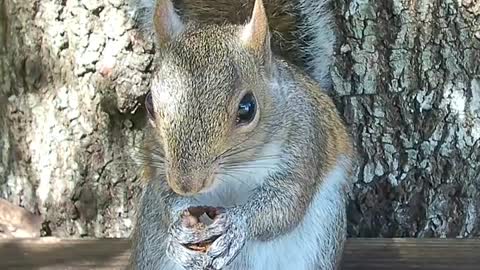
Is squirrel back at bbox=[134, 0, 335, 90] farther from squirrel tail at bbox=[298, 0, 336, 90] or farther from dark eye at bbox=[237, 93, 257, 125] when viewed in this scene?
dark eye at bbox=[237, 93, 257, 125]

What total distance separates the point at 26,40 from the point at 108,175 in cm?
36

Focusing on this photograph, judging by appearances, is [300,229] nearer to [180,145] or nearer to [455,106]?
[180,145]

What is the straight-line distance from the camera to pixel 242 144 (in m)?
1.50

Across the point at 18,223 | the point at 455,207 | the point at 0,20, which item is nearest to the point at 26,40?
the point at 0,20

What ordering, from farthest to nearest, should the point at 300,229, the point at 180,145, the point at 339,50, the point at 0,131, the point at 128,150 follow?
the point at 0,131
the point at 128,150
the point at 339,50
the point at 300,229
the point at 180,145

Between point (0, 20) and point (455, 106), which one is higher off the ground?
point (0, 20)

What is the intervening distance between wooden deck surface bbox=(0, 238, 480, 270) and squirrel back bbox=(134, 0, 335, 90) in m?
0.38

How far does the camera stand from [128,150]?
7.25ft

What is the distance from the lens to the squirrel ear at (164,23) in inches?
62.1

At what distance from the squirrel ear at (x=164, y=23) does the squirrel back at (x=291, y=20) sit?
28 centimetres

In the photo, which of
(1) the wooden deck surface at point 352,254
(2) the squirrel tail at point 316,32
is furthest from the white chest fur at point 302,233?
(2) the squirrel tail at point 316,32

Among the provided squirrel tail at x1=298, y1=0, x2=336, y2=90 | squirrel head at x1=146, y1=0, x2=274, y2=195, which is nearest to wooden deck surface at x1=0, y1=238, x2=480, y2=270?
squirrel tail at x1=298, y1=0, x2=336, y2=90

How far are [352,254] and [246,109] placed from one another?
595 mm

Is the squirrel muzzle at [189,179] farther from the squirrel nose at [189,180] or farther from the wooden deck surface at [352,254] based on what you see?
the wooden deck surface at [352,254]
